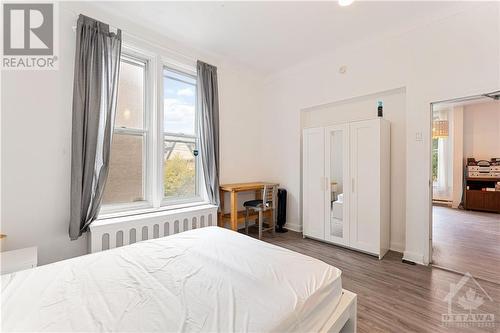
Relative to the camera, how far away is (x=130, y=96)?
299 centimetres

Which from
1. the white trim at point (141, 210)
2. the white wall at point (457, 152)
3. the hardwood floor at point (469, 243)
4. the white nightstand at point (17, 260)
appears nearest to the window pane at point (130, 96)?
Answer: the white trim at point (141, 210)

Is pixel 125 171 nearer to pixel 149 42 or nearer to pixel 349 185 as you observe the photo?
pixel 149 42

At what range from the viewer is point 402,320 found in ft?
5.98

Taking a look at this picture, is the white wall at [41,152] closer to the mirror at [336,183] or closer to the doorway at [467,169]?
the mirror at [336,183]

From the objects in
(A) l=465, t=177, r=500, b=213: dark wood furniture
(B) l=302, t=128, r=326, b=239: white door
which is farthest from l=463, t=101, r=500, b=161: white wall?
(B) l=302, t=128, r=326, b=239: white door

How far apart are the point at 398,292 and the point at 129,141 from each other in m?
3.47

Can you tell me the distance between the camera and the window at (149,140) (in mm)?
2887

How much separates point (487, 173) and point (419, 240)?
4.89m

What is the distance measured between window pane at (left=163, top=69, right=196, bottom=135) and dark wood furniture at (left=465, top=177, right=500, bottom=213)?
7072 millimetres

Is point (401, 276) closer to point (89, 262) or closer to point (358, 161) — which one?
point (358, 161)

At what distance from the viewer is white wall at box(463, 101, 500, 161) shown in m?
5.75

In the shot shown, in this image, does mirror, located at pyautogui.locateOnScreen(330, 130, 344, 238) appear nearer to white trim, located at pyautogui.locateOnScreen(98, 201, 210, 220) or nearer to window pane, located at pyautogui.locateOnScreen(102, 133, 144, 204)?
white trim, located at pyautogui.locateOnScreen(98, 201, 210, 220)

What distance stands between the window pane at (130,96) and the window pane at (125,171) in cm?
20

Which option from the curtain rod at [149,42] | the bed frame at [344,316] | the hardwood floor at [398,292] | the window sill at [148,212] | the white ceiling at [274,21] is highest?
the white ceiling at [274,21]
